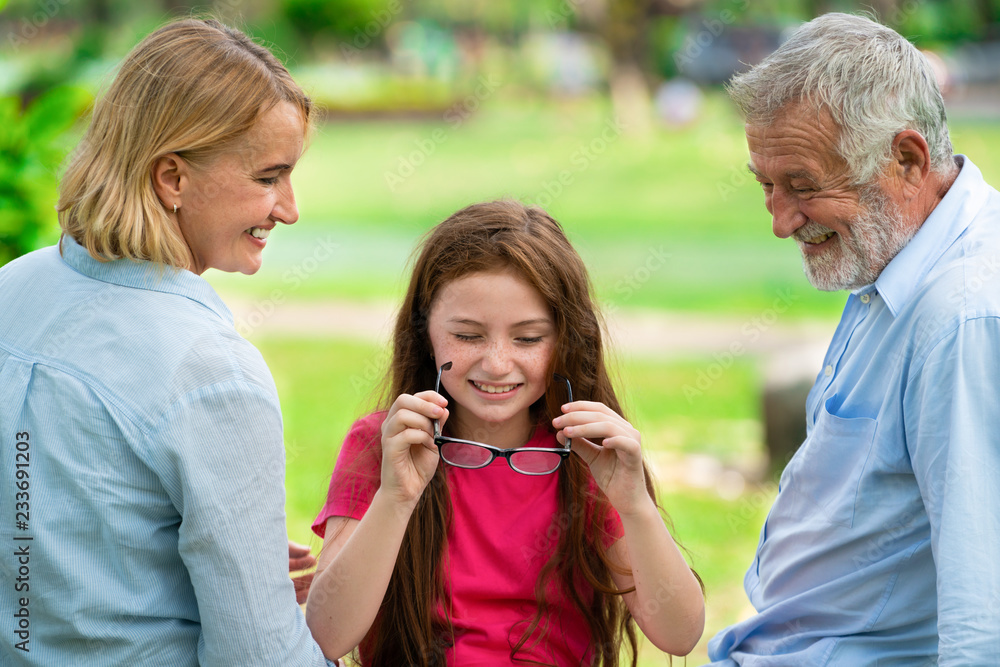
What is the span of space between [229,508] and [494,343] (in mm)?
812

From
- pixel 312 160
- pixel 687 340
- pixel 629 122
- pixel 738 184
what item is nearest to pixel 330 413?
pixel 687 340

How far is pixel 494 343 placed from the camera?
94.6 inches

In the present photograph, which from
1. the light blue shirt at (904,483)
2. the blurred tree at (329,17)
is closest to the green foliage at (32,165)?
the light blue shirt at (904,483)

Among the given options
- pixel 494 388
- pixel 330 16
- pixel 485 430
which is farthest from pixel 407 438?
pixel 330 16

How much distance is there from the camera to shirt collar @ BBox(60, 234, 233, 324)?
6.31ft

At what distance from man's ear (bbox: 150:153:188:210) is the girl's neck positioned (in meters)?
0.96

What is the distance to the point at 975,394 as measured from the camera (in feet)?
6.50

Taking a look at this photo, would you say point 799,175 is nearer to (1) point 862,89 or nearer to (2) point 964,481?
(1) point 862,89

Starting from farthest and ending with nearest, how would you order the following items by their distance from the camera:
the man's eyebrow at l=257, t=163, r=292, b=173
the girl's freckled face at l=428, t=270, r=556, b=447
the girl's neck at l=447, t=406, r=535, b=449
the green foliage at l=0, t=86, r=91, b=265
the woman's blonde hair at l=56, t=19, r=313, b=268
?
the green foliage at l=0, t=86, r=91, b=265, the girl's neck at l=447, t=406, r=535, b=449, the girl's freckled face at l=428, t=270, r=556, b=447, the man's eyebrow at l=257, t=163, r=292, b=173, the woman's blonde hair at l=56, t=19, r=313, b=268

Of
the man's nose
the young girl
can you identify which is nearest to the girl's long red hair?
the young girl

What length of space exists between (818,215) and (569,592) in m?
1.11

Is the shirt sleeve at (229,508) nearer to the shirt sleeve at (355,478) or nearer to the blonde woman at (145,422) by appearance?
the blonde woman at (145,422)

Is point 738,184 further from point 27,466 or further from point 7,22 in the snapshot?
point 7,22

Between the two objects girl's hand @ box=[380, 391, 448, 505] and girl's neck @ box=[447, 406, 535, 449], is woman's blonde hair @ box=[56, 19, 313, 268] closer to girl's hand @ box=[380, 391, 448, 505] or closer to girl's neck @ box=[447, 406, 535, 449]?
girl's hand @ box=[380, 391, 448, 505]
